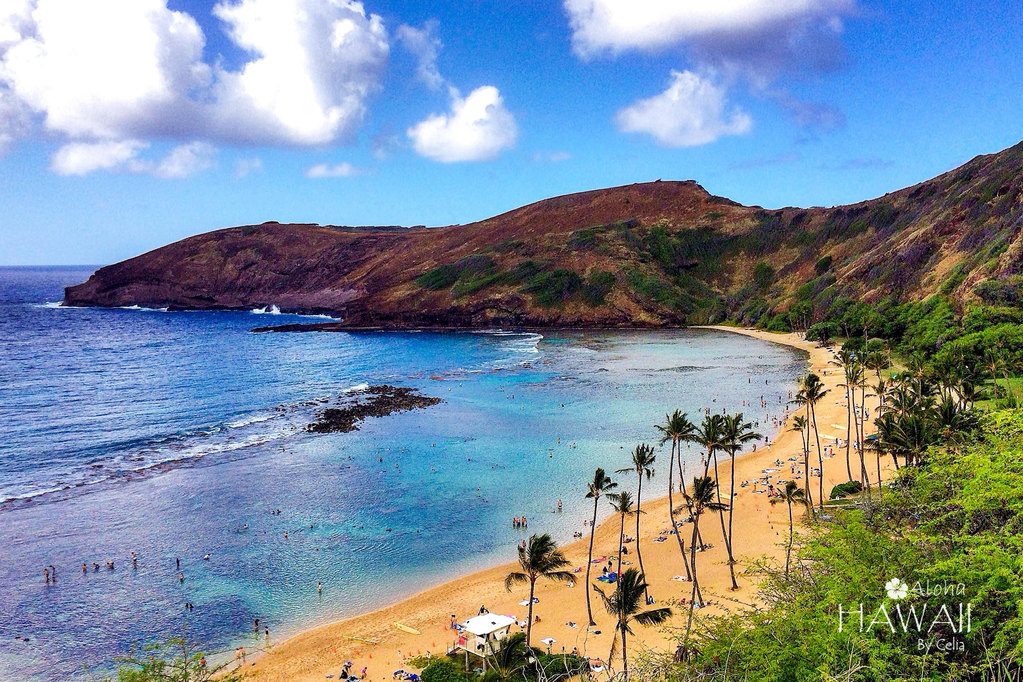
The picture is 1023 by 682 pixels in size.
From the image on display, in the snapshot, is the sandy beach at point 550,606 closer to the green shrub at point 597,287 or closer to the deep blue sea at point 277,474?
the deep blue sea at point 277,474

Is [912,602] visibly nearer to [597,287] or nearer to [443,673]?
[443,673]

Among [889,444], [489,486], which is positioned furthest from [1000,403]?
[489,486]

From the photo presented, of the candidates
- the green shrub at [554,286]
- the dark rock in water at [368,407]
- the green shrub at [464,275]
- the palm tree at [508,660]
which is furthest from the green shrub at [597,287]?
the palm tree at [508,660]

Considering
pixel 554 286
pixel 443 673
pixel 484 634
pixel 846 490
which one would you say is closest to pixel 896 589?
pixel 484 634

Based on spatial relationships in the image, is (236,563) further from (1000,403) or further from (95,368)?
(95,368)

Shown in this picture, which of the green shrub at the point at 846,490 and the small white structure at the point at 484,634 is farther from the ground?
the green shrub at the point at 846,490

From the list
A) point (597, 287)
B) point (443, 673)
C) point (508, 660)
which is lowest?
point (443, 673)

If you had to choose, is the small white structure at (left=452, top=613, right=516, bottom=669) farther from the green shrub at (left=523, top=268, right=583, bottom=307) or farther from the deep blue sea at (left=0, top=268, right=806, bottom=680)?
the green shrub at (left=523, top=268, right=583, bottom=307)
